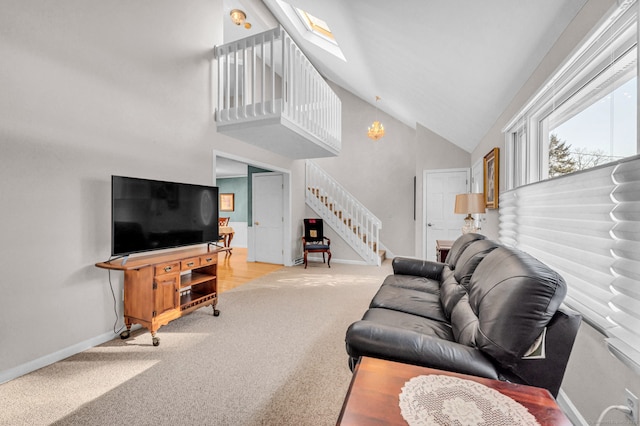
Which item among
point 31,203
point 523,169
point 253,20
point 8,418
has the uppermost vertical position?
point 253,20

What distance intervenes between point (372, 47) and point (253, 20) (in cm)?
286

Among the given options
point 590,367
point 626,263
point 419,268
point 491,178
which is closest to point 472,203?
point 491,178

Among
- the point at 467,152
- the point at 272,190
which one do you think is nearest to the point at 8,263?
the point at 272,190

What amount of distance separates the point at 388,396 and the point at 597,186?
1392 mm

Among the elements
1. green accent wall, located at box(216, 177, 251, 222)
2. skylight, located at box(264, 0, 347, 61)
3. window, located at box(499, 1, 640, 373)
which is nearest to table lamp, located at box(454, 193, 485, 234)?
window, located at box(499, 1, 640, 373)

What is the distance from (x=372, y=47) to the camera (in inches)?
127

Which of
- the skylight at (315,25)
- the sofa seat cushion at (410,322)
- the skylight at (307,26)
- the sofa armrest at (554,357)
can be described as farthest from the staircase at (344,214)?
the sofa armrest at (554,357)

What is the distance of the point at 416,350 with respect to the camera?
1224 mm

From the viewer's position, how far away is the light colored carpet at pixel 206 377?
1.61m

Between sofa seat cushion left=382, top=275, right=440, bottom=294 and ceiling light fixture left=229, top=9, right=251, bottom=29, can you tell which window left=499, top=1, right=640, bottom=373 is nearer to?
sofa seat cushion left=382, top=275, right=440, bottom=294

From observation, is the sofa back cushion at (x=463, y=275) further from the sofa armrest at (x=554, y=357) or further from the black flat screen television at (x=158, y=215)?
the black flat screen television at (x=158, y=215)

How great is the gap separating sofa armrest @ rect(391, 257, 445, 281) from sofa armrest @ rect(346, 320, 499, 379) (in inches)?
68.0

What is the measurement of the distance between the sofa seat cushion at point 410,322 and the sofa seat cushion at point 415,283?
2.17 ft

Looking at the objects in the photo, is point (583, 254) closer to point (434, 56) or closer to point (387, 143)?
point (434, 56)
